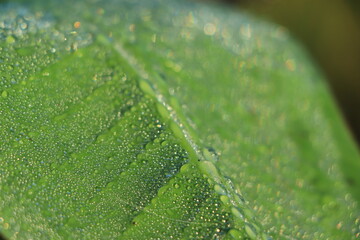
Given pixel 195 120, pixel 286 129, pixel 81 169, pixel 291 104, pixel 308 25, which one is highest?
pixel 308 25

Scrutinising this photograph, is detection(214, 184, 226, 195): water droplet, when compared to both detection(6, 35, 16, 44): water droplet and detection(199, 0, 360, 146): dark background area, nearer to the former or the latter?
detection(6, 35, 16, 44): water droplet

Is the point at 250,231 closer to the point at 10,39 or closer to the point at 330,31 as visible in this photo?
the point at 10,39

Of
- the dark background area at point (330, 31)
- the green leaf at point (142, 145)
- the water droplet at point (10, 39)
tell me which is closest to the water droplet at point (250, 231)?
the green leaf at point (142, 145)

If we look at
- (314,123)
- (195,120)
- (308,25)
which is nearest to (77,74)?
(195,120)

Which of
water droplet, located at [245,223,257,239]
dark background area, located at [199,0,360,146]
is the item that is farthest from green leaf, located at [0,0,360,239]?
dark background area, located at [199,0,360,146]

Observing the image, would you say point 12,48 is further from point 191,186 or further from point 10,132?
point 191,186

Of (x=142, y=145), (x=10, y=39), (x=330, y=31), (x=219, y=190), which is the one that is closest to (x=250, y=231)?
(x=219, y=190)
